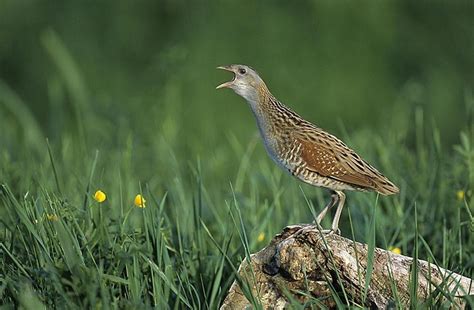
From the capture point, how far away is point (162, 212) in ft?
18.5

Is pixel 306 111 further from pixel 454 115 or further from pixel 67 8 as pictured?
pixel 67 8

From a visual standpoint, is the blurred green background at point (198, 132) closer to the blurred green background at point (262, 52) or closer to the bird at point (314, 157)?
the blurred green background at point (262, 52)

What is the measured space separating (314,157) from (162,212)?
0.89m

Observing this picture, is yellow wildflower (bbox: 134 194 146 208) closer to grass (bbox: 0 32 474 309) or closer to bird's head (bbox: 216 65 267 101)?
grass (bbox: 0 32 474 309)

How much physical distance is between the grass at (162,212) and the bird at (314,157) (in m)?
0.18

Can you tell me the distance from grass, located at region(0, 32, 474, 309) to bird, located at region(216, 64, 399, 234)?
0.60 ft

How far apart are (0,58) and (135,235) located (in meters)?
7.95

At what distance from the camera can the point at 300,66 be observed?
12.0 m

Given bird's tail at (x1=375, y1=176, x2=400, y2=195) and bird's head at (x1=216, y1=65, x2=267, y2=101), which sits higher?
bird's head at (x1=216, y1=65, x2=267, y2=101)

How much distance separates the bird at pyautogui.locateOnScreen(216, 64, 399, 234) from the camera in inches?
220

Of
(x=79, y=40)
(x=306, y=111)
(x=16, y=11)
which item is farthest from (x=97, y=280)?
(x=16, y=11)

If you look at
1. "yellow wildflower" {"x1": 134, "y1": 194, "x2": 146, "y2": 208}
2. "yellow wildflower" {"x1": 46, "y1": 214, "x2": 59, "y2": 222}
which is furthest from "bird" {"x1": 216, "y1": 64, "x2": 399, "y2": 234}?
"yellow wildflower" {"x1": 46, "y1": 214, "x2": 59, "y2": 222}

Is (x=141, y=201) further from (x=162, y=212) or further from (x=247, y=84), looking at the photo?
(x=247, y=84)

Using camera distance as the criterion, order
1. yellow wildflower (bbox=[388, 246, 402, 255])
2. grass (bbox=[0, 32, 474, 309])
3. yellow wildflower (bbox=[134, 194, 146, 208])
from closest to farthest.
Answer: grass (bbox=[0, 32, 474, 309]), yellow wildflower (bbox=[134, 194, 146, 208]), yellow wildflower (bbox=[388, 246, 402, 255])
